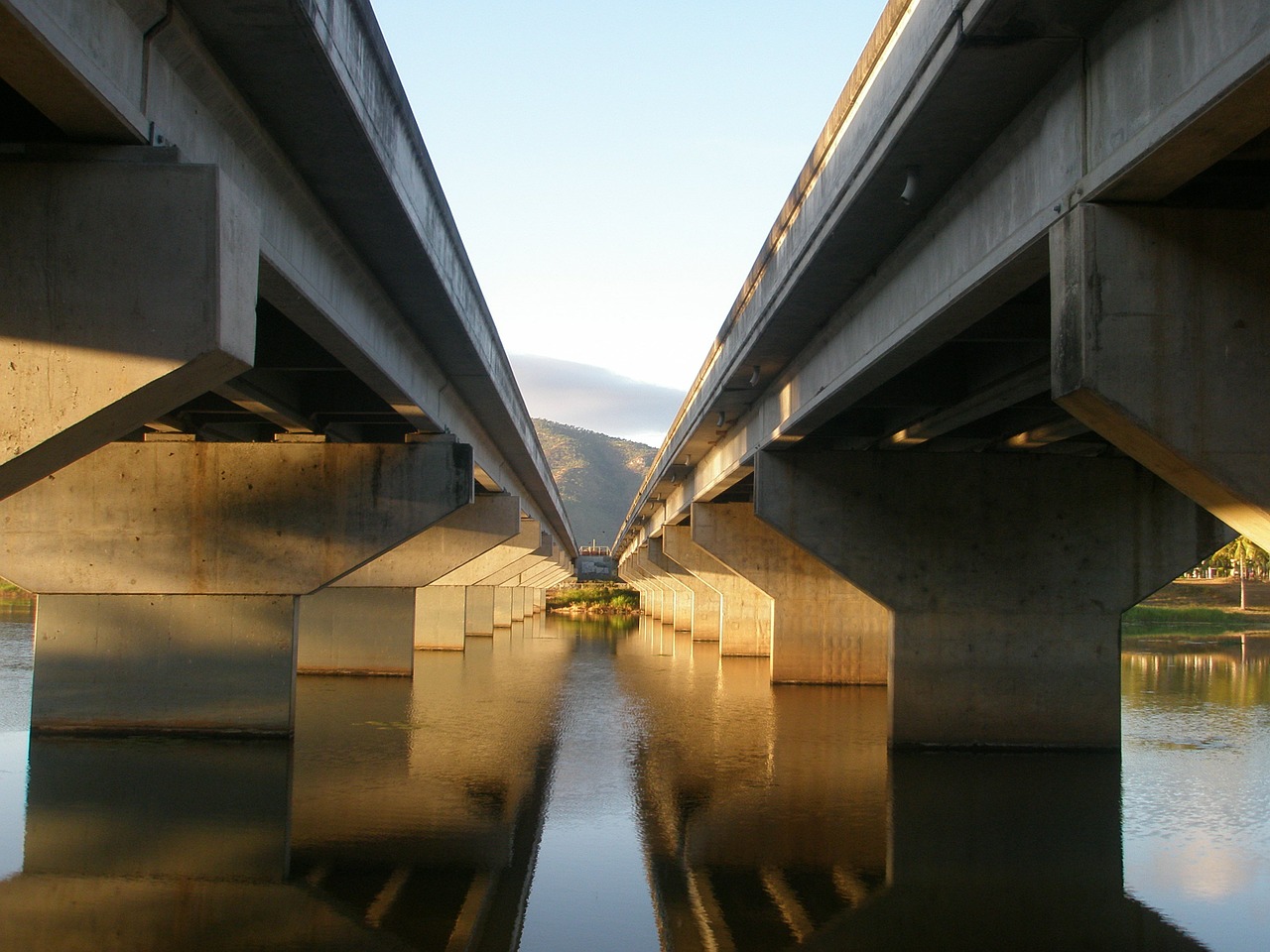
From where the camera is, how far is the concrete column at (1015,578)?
60.9 feet

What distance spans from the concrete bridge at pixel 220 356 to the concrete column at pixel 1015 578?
7.22 metres

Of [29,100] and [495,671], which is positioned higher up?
[29,100]

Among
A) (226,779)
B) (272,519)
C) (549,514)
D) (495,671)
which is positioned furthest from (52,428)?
(549,514)

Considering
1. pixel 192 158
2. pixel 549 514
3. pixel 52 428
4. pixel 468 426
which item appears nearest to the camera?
pixel 52 428

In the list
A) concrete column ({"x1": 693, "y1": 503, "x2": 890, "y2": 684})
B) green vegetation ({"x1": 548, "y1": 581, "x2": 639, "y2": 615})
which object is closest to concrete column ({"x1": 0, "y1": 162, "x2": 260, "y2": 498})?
concrete column ({"x1": 693, "y1": 503, "x2": 890, "y2": 684})

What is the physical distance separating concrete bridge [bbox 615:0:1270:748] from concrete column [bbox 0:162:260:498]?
4.94 meters

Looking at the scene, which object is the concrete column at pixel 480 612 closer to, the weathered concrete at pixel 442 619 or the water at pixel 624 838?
the weathered concrete at pixel 442 619

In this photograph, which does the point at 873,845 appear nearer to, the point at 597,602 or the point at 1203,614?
the point at 1203,614

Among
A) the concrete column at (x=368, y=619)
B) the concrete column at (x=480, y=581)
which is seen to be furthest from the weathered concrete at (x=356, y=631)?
the concrete column at (x=480, y=581)

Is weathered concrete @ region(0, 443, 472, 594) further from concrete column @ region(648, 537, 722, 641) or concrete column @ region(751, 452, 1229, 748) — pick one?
concrete column @ region(648, 537, 722, 641)

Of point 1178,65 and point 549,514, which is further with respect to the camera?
point 549,514

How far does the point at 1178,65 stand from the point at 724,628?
112 feet

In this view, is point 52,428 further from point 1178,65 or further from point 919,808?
point 919,808

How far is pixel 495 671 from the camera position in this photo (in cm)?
3344
